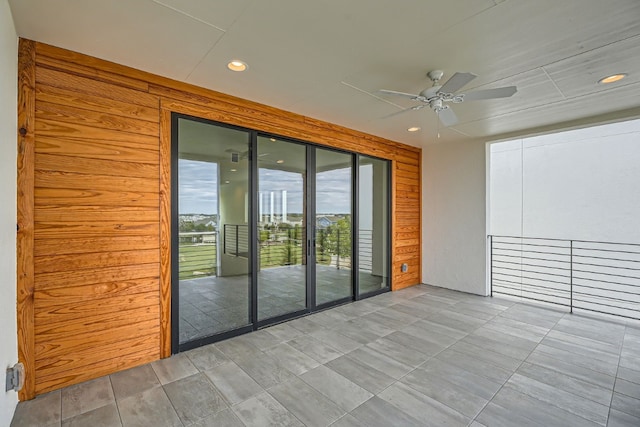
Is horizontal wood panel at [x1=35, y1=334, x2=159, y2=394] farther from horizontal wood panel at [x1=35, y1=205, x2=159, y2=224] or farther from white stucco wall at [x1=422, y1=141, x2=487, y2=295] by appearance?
white stucco wall at [x1=422, y1=141, x2=487, y2=295]

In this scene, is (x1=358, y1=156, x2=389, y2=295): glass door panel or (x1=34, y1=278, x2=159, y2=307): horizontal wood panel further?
(x1=358, y1=156, x2=389, y2=295): glass door panel

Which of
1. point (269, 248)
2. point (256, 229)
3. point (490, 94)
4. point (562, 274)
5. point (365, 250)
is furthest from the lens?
point (562, 274)

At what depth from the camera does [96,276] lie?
2.49 meters

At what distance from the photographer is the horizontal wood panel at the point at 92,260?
7.48 ft

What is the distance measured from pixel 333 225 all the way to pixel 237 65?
2.54 metres

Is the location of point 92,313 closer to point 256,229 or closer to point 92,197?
point 92,197

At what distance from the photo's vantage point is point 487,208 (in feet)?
16.5

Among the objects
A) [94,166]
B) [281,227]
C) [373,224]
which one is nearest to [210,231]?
[281,227]

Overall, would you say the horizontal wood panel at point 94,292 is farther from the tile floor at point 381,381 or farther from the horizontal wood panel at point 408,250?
the horizontal wood panel at point 408,250

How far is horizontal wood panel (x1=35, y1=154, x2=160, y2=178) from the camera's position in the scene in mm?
2291

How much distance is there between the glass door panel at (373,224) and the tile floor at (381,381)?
1333 millimetres

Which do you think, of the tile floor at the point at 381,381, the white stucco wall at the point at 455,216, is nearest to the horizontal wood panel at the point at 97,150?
the tile floor at the point at 381,381

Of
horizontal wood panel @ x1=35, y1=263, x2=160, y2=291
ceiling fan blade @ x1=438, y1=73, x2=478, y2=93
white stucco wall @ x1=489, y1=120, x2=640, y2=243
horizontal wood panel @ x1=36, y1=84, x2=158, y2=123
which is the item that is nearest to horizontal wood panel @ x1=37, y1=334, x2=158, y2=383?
horizontal wood panel @ x1=35, y1=263, x2=160, y2=291

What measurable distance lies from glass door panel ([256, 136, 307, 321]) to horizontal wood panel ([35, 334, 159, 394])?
4.07 feet
